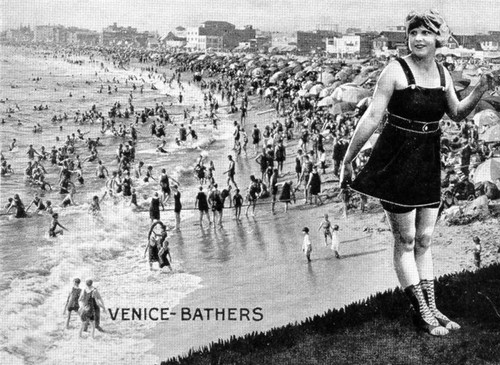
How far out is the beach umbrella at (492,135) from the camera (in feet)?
64.0

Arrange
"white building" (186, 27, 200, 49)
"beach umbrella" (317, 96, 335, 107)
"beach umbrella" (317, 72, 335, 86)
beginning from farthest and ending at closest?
1. "white building" (186, 27, 200, 49)
2. "beach umbrella" (317, 72, 335, 86)
3. "beach umbrella" (317, 96, 335, 107)

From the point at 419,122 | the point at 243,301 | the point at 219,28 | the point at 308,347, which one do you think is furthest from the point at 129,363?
the point at 219,28

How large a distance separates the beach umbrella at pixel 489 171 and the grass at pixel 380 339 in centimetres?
946

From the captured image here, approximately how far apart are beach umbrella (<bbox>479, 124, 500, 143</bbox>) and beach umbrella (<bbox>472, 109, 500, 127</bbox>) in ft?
2.34

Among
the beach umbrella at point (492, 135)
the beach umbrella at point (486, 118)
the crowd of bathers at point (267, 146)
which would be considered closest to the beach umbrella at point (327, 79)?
the crowd of bathers at point (267, 146)

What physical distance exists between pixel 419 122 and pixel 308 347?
6.60ft

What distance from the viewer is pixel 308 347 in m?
5.11

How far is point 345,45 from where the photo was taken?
8575 cm

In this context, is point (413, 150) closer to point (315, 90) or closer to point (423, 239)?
point (423, 239)

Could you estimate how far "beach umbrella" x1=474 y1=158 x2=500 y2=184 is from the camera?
47.9 ft

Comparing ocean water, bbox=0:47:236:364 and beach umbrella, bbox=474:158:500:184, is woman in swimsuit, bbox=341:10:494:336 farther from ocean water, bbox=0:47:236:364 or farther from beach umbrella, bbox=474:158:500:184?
beach umbrella, bbox=474:158:500:184

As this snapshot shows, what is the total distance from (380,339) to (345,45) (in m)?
84.0

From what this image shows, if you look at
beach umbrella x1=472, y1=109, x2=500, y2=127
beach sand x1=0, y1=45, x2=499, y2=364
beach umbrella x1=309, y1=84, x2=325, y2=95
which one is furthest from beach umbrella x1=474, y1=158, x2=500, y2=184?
beach umbrella x1=309, y1=84, x2=325, y2=95

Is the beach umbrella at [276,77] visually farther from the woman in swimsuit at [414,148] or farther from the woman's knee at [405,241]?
the woman's knee at [405,241]
